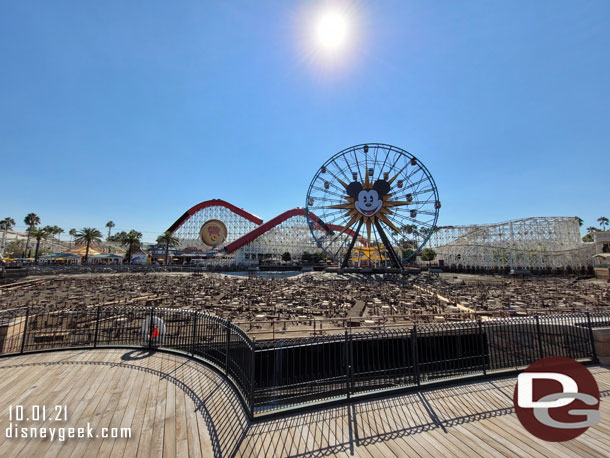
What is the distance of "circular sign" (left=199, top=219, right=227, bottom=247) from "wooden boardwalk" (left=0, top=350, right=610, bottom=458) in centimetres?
6389

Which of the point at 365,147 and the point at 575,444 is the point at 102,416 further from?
the point at 365,147

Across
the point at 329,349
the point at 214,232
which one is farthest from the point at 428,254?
the point at 329,349

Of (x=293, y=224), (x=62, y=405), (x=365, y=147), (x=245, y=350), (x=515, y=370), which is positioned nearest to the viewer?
(x=62, y=405)

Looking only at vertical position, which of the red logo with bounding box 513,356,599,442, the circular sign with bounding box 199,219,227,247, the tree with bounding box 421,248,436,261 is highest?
the circular sign with bounding box 199,219,227,247

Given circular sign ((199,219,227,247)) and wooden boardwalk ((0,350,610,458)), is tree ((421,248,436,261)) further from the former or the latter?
wooden boardwalk ((0,350,610,458))

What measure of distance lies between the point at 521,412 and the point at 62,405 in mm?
7523

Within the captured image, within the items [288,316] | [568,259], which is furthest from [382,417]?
[568,259]

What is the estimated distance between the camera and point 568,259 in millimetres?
43719

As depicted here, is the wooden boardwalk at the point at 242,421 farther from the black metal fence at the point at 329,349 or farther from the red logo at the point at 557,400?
the black metal fence at the point at 329,349

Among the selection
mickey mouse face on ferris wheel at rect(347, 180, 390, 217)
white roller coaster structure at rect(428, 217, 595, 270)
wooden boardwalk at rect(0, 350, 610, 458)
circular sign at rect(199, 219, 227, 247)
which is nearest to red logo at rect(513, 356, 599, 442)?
wooden boardwalk at rect(0, 350, 610, 458)

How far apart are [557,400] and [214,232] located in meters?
69.1

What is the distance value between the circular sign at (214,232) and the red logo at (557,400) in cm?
6728

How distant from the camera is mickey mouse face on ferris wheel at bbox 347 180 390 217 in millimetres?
35688

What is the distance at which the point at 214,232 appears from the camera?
67.7 meters
